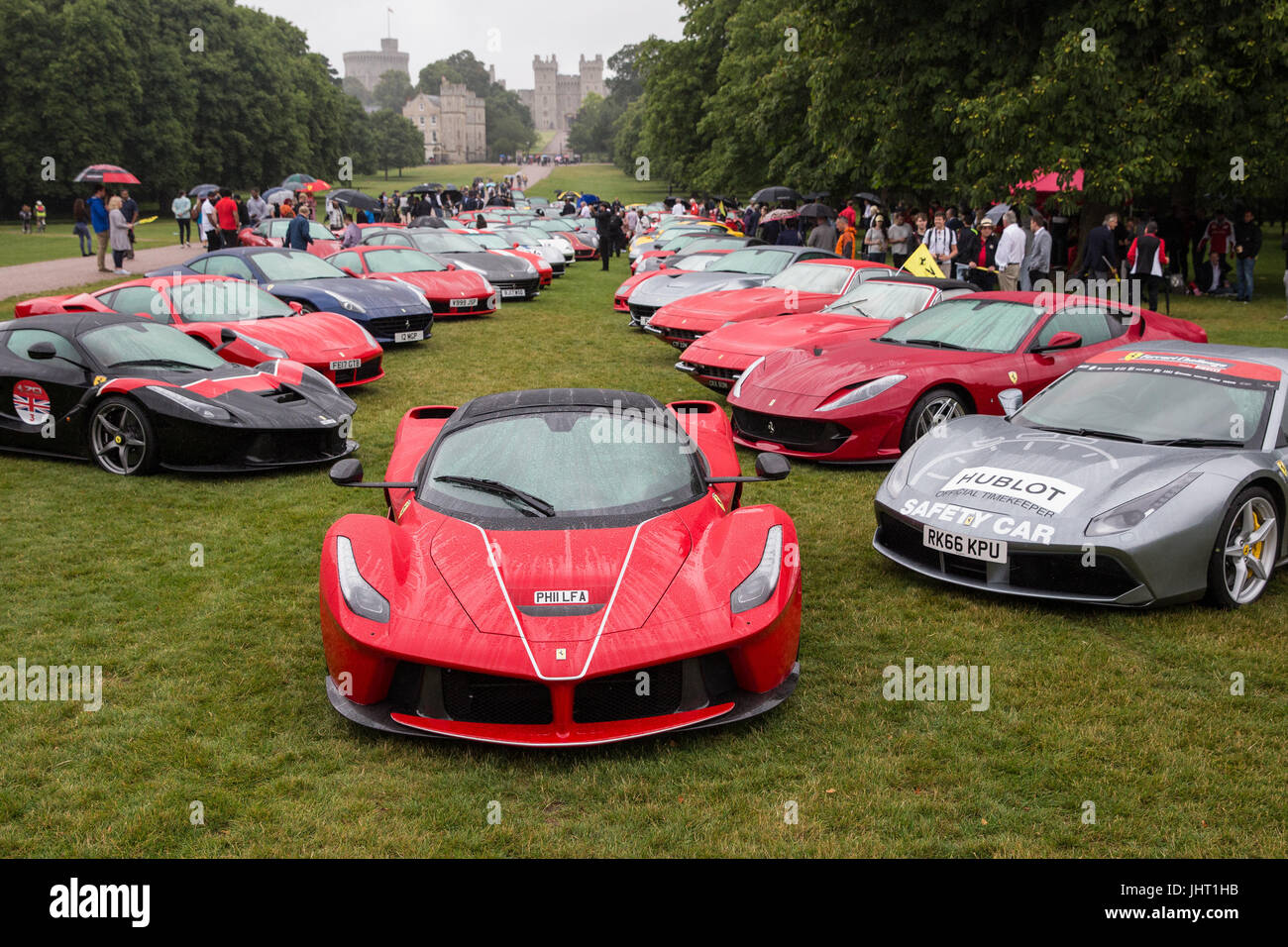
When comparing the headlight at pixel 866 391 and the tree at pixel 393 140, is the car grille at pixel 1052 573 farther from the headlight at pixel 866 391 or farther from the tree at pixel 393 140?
the tree at pixel 393 140

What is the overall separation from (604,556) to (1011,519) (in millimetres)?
2437

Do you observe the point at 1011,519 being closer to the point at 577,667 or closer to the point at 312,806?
the point at 577,667

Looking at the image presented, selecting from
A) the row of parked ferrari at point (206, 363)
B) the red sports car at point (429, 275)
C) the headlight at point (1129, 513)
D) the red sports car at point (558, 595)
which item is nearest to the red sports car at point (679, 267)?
the red sports car at point (429, 275)

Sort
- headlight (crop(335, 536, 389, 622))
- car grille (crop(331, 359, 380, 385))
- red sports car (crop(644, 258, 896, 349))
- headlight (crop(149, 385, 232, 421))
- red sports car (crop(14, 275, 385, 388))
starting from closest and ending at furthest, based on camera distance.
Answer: headlight (crop(335, 536, 389, 622)) → headlight (crop(149, 385, 232, 421)) → red sports car (crop(14, 275, 385, 388)) → car grille (crop(331, 359, 380, 385)) → red sports car (crop(644, 258, 896, 349))

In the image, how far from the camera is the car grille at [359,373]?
11.6 metres

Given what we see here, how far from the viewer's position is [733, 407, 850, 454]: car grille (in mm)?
8750

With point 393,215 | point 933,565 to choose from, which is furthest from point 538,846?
point 393,215

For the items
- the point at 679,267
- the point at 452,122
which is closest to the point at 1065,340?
the point at 679,267

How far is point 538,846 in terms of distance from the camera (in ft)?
11.9

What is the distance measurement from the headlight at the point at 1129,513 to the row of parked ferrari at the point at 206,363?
19.6 feet

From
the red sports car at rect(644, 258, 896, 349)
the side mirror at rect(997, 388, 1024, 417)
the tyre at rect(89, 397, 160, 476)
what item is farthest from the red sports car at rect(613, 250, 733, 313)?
the side mirror at rect(997, 388, 1024, 417)

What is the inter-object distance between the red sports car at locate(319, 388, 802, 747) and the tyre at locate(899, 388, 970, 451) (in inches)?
137

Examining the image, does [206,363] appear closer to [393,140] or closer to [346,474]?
[346,474]

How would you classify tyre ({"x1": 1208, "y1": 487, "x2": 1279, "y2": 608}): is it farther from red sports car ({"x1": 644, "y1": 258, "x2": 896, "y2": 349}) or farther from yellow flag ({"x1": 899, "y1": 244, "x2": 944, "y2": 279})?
yellow flag ({"x1": 899, "y1": 244, "x2": 944, "y2": 279})
